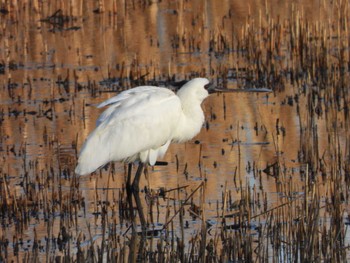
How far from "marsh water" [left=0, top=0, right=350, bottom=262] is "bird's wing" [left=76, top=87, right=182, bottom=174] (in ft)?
1.07

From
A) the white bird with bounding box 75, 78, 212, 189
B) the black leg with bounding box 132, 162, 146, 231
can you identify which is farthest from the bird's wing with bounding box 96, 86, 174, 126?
the black leg with bounding box 132, 162, 146, 231

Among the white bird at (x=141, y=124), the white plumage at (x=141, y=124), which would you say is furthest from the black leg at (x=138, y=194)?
the white plumage at (x=141, y=124)

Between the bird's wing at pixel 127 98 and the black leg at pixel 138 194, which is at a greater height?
the bird's wing at pixel 127 98

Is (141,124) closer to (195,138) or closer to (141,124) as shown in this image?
(141,124)

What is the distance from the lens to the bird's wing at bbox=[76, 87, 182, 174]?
26.7 feet

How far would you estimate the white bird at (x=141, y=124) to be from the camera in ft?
26.6

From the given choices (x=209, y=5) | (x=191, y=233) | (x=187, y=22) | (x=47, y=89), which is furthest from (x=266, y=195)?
(x=209, y=5)

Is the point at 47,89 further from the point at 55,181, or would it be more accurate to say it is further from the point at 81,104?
→ the point at 55,181

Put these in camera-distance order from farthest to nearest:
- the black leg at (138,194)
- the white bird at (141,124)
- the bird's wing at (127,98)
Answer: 1. the bird's wing at (127,98)
2. the white bird at (141,124)
3. the black leg at (138,194)

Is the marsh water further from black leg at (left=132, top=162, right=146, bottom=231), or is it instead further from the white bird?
the white bird

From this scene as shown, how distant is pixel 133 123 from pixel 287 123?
3017 mm

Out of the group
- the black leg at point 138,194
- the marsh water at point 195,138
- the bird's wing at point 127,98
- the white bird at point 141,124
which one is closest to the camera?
the marsh water at point 195,138

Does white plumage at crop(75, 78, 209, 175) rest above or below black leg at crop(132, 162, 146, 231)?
above

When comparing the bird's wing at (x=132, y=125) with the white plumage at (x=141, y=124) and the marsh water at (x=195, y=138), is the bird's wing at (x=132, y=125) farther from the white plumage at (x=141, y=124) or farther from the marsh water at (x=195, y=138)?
the marsh water at (x=195, y=138)
